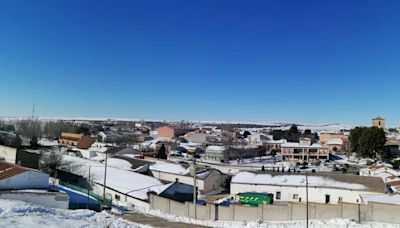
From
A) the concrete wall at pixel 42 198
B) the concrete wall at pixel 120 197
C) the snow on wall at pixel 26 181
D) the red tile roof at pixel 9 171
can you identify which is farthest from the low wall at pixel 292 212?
the red tile roof at pixel 9 171

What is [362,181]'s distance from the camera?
108 ft

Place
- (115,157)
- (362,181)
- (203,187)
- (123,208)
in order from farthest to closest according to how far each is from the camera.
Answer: (115,157)
(203,187)
(362,181)
(123,208)

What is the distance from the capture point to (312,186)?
33656mm

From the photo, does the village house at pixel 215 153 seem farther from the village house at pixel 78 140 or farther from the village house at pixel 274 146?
the village house at pixel 78 140

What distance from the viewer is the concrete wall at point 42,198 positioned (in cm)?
2220

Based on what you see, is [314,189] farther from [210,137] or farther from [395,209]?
[210,137]

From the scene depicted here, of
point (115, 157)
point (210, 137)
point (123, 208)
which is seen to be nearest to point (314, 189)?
point (123, 208)

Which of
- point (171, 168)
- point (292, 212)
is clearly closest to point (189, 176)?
point (171, 168)

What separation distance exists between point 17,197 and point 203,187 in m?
18.7

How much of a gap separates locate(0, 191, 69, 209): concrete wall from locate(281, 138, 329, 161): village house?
183 ft

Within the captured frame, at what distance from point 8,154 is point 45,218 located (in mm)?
21257

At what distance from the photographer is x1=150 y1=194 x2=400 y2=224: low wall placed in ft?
69.6

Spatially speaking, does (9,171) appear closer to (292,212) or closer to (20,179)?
(20,179)

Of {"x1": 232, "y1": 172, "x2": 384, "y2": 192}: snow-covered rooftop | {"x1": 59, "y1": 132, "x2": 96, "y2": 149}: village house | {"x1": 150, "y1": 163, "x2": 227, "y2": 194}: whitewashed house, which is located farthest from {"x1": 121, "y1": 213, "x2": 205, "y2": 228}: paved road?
{"x1": 59, "y1": 132, "x2": 96, "y2": 149}: village house
